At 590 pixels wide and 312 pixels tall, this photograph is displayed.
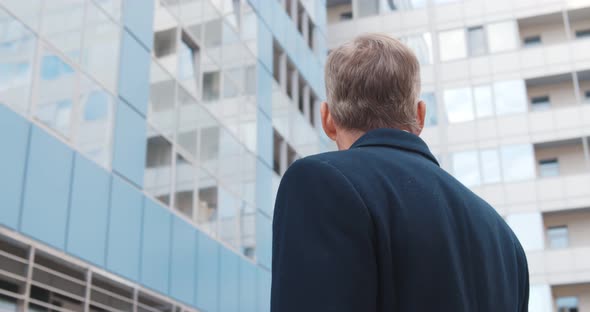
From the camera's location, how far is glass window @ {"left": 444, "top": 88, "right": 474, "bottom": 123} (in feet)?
116

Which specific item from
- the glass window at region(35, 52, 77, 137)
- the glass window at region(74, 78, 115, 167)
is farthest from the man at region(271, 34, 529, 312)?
the glass window at region(74, 78, 115, 167)

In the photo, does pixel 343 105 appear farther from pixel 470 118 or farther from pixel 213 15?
pixel 470 118

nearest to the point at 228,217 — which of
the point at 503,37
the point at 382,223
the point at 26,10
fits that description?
the point at 26,10

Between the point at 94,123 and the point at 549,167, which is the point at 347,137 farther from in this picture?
the point at 549,167

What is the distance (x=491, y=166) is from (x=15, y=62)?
24863 millimetres

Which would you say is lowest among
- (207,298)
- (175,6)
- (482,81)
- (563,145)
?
(207,298)

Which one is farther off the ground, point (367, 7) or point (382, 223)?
point (367, 7)

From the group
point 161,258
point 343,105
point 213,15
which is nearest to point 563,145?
point 213,15

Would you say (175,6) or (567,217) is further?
(567,217)

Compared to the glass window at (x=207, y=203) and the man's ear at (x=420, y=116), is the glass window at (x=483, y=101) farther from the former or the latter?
the man's ear at (x=420, y=116)

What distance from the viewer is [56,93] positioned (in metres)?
13.0

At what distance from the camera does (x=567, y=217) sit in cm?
3353

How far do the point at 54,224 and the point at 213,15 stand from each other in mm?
8450

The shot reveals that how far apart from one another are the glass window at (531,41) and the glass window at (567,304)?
32.8ft
